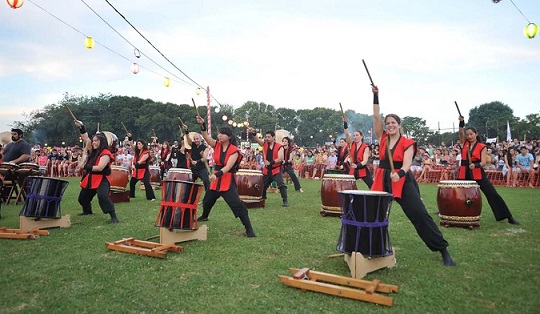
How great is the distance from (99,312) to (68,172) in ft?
68.8

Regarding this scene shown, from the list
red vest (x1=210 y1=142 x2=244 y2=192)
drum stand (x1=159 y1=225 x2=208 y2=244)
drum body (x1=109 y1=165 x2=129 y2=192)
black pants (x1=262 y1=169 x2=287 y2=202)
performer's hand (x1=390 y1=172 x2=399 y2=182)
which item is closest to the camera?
performer's hand (x1=390 y1=172 x2=399 y2=182)

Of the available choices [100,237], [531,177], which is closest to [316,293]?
[100,237]

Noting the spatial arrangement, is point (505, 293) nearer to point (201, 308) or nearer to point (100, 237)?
point (201, 308)

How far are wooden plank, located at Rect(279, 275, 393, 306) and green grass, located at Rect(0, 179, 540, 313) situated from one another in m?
0.05

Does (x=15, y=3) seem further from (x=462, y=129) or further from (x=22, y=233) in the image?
(x=462, y=129)

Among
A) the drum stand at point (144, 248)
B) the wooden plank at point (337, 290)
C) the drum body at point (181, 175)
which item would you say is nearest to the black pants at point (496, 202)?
the wooden plank at point (337, 290)

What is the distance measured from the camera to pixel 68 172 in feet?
71.4

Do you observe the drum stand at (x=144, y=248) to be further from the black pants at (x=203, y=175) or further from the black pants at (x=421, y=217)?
the black pants at (x=203, y=175)

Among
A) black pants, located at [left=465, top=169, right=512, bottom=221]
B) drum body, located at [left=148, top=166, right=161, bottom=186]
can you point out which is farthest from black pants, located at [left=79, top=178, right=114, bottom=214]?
black pants, located at [left=465, top=169, right=512, bottom=221]

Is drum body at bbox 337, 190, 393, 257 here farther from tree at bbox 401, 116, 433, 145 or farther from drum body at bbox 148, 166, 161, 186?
tree at bbox 401, 116, 433, 145

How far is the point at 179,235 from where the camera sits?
5.71 metres

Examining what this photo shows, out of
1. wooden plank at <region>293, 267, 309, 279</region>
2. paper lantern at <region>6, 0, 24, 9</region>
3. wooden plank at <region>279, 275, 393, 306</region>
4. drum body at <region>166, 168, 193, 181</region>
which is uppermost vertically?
paper lantern at <region>6, 0, 24, 9</region>

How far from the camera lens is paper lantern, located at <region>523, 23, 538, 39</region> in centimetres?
1000

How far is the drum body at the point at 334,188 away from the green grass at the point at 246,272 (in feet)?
3.90
